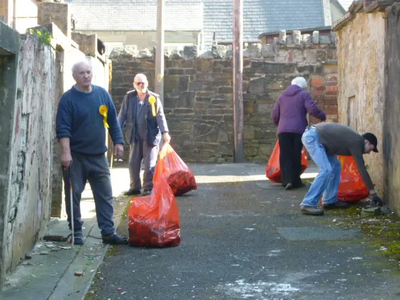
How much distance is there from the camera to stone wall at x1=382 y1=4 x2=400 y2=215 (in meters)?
8.32

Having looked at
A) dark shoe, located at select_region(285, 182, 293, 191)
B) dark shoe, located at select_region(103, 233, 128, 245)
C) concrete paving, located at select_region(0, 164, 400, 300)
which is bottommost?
concrete paving, located at select_region(0, 164, 400, 300)

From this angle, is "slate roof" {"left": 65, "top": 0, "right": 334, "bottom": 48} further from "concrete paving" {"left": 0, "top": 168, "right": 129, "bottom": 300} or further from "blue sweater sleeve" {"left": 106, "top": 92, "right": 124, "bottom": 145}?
"concrete paving" {"left": 0, "top": 168, "right": 129, "bottom": 300}

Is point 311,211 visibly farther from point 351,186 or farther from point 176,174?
point 176,174

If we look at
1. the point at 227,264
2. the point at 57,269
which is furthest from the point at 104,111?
the point at 227,264

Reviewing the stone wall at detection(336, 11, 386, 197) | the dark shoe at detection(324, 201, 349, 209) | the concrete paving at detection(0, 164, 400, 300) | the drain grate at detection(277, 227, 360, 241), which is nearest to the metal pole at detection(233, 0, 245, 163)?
the stone wall at detection(336, 11, 386, 197)

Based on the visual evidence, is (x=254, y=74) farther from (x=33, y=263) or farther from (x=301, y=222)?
(x=33, y=263)

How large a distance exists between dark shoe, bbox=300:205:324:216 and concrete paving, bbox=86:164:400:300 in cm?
10

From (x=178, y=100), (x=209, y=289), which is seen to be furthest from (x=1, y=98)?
(x=178, y=100)

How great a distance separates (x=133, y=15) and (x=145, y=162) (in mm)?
26739

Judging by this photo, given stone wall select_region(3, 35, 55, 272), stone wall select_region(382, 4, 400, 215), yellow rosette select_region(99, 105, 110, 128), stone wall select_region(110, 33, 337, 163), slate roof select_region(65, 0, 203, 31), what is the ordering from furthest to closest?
slate roof select_region(65, 0, 203, 31), stone wall select_region(110, 33, 337, 163), stone wall select_region(382, 4, 400, 215), yellow rosette select_region(99, 105, 110, 128), stone wall select_region(3, 35, 55, 272)

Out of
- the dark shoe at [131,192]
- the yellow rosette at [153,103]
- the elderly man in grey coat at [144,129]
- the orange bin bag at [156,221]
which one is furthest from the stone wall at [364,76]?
the orange bin bag at [156,221]

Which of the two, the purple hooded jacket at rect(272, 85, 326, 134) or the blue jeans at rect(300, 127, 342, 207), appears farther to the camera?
the purple hooded jacket at rect(272, 85, 326, 134)

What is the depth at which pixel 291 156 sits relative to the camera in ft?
36.4

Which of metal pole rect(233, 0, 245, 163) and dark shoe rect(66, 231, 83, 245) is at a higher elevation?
metal pole rect(233, 0, 245, 163)
